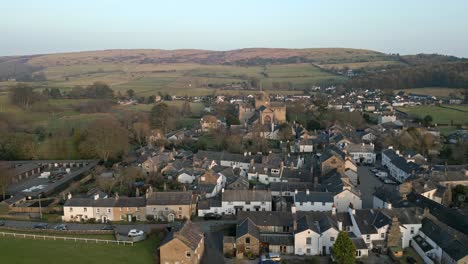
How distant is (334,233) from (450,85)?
88977mm

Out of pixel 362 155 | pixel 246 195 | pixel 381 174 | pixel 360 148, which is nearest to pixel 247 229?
pixel 246 195

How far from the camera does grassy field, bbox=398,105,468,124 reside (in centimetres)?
6871

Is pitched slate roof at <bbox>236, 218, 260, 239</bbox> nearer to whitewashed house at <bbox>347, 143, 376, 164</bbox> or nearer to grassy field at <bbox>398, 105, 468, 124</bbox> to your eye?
whitewashed house at <bbox>347, 143, 376, 164</bbox>

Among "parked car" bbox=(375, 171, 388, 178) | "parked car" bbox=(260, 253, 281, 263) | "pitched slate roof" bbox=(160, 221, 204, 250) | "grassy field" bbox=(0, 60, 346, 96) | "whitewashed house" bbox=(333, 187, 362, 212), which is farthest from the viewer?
"grassy field" bbox=(0, 60, 346, 96)

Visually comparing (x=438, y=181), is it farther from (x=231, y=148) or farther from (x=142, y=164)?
(x=142, y=164)

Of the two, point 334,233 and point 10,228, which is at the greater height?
point 334,233

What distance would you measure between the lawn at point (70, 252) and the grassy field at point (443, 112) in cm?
5832

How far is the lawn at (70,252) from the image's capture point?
25016 mm

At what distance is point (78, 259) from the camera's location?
25141 mm

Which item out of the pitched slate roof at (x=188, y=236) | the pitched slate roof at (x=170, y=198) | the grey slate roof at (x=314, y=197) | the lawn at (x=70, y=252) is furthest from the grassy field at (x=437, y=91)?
the lawn at (x=70, y=252)

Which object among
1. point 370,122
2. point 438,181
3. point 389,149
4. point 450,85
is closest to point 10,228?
point 438,181

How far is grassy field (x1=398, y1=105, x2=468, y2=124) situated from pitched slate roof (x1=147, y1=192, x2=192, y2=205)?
51.8 meters

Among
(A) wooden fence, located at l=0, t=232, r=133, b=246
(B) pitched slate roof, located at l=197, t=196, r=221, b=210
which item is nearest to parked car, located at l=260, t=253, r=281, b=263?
(B) pitched slate roof, located at l=197, t=196, r=221, b=210

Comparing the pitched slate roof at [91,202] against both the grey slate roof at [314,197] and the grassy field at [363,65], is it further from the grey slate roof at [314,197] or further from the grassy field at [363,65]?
the grassy field at [363,65]
